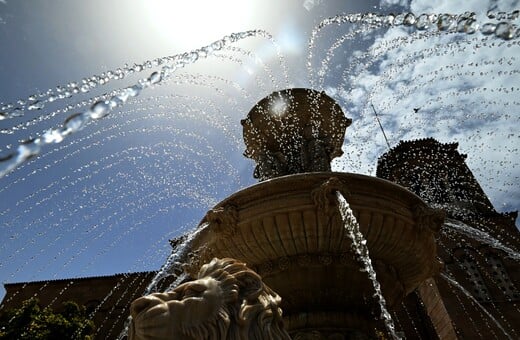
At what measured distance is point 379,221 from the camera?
4.32 metres

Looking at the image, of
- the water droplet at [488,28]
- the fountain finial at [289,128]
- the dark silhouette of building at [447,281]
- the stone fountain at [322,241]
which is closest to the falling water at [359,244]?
the stone fountain at [322,241]

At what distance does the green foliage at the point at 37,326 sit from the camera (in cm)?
1516

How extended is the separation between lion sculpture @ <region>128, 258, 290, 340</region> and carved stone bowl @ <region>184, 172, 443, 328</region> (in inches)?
76.1

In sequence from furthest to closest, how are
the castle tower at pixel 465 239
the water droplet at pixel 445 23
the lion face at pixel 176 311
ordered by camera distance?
the castle tower at pixel 465 239, the water droplet at pixel 445 23, the lion face at pixel 176 311

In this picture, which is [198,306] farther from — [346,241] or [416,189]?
[416,189]

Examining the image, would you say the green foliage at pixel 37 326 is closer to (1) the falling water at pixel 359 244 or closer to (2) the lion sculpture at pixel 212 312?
(1) the falling water at pixel 359 244

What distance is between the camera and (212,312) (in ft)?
6.89

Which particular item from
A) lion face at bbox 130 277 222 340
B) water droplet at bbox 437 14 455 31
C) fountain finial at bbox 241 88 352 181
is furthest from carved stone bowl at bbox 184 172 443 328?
fountain finial at bbox 241 88 352 181

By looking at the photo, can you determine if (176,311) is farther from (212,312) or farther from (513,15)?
(513,15)

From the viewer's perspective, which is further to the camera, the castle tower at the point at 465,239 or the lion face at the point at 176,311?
the castle tower at the point at 465,239

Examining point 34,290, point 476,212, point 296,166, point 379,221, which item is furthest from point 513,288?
point 34,290

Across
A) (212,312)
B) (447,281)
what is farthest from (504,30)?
(447,281)

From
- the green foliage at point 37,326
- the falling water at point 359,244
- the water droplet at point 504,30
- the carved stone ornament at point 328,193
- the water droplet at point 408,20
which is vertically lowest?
the falling water at point 359,244

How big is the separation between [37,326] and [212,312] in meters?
16.4
